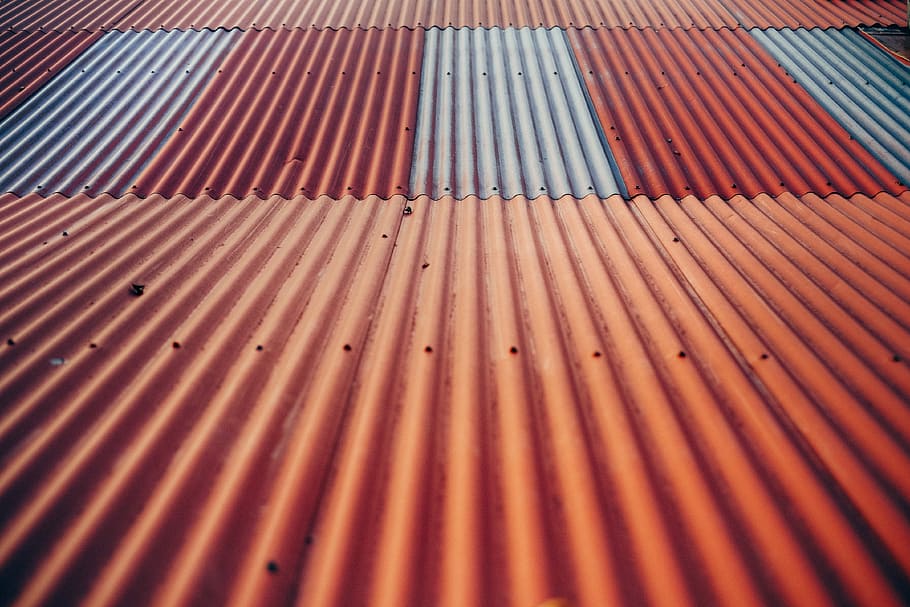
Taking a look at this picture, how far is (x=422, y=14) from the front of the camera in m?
4.95

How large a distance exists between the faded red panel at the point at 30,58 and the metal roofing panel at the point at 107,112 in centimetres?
12

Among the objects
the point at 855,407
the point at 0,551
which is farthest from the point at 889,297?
the point at 0,551

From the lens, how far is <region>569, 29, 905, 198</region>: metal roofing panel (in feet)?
9.95

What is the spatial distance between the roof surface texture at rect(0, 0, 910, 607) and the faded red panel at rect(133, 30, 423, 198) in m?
0.03

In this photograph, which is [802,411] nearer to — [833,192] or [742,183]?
[742,183]

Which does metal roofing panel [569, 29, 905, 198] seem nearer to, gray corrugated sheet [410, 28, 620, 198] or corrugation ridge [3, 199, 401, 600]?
Answer: gray corrugated sheet [410, 28, 620, 198]

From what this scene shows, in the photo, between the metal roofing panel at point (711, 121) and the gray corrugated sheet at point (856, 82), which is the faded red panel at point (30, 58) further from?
the gray corrugated sheet at point (856, 82)

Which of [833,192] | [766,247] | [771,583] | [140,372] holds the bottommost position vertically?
[771,583]

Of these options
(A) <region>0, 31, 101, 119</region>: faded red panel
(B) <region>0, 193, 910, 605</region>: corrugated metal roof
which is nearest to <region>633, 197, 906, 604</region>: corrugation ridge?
(B) <region>0, 193, 910, 605</region>: corrugated metal roof

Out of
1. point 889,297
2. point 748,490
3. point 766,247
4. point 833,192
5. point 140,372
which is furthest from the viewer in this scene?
point 833,192

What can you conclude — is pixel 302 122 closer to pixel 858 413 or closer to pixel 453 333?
pixel 453 333

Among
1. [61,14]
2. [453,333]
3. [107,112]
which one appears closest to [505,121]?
[453,333]

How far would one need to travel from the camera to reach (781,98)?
3.78m

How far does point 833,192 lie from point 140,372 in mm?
4213
